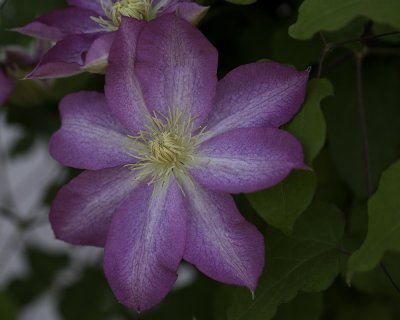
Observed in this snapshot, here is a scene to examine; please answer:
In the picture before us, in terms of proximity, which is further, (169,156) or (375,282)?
(375,282)

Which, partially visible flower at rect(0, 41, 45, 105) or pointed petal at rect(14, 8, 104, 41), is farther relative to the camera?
partially visible flower at rect(0, 41, 45, 105)

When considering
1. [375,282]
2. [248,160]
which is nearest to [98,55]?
[248,160]

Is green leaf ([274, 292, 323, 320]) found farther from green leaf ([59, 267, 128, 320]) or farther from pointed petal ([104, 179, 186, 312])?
green leaf ([59, 267, 128, 320])

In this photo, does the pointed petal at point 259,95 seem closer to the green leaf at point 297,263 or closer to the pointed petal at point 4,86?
the green leaf at point 297,263

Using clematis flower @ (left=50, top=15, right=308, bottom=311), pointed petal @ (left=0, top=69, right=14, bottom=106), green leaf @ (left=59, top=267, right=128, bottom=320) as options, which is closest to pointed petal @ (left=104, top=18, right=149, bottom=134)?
clematis flower @ (left=50, top=15, right=308, bottom=311)

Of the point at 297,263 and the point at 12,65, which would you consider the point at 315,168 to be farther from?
the point at 12,65

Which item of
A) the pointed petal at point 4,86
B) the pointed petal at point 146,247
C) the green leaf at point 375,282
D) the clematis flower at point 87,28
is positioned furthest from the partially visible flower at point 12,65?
the green leaf at point 375,282
